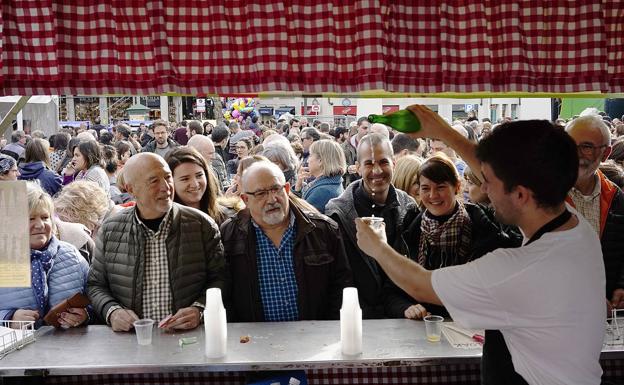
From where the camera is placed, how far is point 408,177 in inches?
205

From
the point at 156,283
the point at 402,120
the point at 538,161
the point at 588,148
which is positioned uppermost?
the point at 402,120

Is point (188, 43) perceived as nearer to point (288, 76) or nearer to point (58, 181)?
point (288, 76)

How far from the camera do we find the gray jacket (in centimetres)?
355

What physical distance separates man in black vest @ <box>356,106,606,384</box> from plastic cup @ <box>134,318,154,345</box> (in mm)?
1594

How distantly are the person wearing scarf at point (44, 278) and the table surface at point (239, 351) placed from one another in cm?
12

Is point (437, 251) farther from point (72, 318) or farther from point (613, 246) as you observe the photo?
point (72, 318)

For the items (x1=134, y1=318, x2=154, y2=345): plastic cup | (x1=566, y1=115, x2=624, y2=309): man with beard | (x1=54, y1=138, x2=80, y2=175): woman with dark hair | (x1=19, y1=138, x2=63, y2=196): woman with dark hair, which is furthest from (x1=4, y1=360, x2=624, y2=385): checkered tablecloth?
(x1=54, y1=138, x2=80, y2=175): woman with dark hair

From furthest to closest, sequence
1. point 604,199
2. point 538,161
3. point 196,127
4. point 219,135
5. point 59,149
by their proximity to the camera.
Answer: point 196,127
point 59,149
point 219,135
point 604,199
point 538,161

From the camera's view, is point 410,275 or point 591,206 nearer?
point 410,275

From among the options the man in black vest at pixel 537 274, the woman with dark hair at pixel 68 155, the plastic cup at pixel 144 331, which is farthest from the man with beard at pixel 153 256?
the woman with dark hair at pixel 68 155

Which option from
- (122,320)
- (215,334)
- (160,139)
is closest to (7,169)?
(122,320)

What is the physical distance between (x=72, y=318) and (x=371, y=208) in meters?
2.12

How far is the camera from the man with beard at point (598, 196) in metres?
3.78

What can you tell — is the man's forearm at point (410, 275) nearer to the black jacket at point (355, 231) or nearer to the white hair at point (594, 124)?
the black jacket at point (355, 231)
